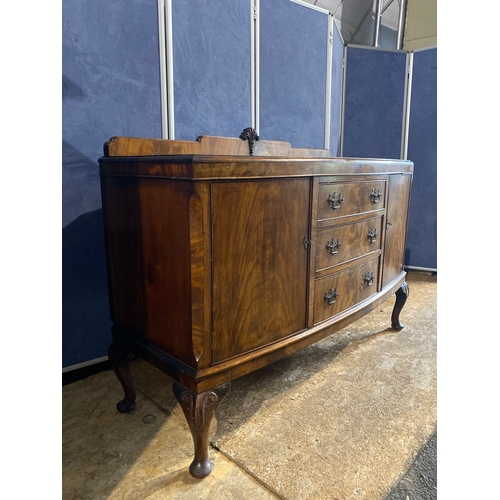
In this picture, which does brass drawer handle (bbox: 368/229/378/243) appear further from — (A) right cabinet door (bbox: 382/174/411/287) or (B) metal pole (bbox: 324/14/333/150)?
(B) metal pole (bbox: 324/14/333/150)

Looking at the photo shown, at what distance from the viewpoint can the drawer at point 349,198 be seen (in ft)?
5.54

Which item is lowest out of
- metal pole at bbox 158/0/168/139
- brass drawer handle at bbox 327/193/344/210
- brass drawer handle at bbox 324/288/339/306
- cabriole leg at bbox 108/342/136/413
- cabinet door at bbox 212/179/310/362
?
cabriole leg at bbox 108/342/136/413

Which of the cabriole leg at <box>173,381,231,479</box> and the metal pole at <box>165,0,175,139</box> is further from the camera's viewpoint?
the metal pole at <box>165,0,175,139</box>

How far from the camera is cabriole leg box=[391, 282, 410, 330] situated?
2.63 meters

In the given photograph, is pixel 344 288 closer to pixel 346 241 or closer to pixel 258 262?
pixel 346 241

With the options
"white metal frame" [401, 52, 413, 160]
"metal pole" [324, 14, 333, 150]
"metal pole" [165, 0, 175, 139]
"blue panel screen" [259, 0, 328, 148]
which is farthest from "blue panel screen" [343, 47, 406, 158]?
"metal pole" [165, 0, 175, 139]

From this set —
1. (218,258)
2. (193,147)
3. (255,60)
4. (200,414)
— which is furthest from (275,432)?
(255,60)

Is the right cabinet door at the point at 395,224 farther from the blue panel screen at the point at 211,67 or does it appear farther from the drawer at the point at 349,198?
the blue panel screen at the point at 211,67

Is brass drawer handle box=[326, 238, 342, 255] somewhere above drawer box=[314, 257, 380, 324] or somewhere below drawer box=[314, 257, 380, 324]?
above

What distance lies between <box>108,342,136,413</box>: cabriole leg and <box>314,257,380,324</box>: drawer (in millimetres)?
811

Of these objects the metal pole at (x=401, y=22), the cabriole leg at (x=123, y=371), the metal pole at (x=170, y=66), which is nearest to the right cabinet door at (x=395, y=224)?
the metal pole at (x=170, y=66)

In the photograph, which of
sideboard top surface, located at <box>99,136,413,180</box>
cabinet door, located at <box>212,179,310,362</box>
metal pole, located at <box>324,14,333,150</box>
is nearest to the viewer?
sideboard top surface, located at <box>99,136,413,180</box>
